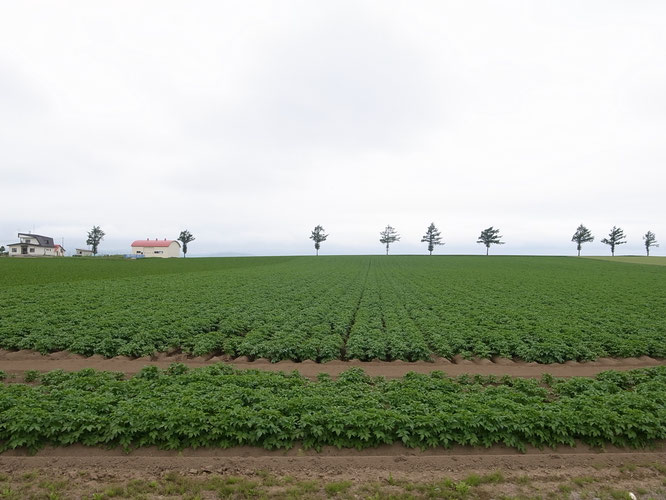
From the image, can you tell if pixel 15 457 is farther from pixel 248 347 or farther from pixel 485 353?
pixel 485 353

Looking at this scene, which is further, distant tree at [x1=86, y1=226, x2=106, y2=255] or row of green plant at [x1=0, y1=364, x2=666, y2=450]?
distant tree at [x1=86, y1=226, x2=106, y2=255]

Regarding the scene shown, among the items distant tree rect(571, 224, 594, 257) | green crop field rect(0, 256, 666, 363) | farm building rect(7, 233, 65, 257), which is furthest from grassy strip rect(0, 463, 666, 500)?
distant tree rect(571, 224, 594, 257)

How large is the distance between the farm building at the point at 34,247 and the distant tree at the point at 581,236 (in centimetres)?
21569

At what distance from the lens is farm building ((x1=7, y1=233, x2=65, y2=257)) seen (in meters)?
114

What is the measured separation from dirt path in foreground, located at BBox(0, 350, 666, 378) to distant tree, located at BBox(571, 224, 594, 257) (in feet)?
539

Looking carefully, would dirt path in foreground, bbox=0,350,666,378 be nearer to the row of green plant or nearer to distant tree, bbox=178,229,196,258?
the row of green plant

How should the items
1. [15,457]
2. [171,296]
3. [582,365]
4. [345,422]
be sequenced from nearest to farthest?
1. [15,457]
2. [345,422]
3. [582,365]
4. [171,296]

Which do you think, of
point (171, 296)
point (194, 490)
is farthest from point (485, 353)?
point (171, 296)

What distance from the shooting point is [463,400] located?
28.8 ft

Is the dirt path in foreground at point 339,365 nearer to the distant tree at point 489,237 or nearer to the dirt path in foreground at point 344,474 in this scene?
the dirt path in foreground at point 344,474

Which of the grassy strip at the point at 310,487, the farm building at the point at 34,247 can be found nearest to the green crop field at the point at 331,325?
the grassy strip at the point at 310,487

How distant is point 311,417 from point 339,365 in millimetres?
5538

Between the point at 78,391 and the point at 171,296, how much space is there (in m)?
18.6

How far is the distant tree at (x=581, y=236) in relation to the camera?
474 feet
